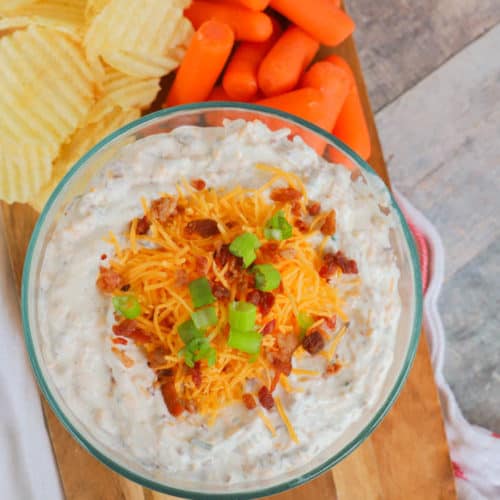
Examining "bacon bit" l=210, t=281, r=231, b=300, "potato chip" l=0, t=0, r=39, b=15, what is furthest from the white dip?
"potato chip" l=0, t=0, r=39, b=15

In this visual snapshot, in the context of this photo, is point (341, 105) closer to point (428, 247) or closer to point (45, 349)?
point (428, 247)

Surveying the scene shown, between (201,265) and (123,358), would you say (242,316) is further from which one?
(123,358)

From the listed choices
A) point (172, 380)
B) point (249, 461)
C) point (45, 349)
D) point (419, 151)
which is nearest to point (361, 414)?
point (249, 461)

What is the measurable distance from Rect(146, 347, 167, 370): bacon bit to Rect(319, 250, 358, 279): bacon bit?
1.33 ft

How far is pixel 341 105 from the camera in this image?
204 centimetres

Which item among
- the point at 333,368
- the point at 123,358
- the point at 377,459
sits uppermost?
the point at 333,368

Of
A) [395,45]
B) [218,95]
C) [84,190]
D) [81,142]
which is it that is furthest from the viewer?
[395,45]

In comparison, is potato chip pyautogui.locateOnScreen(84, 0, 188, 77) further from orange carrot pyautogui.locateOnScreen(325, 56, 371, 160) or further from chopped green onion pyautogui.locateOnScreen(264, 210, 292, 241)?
chopped green onion pyautogui.locateOnScreen(264, 210, 292, 241)

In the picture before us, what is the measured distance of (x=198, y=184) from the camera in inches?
65.4

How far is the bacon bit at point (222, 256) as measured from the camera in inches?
61.0

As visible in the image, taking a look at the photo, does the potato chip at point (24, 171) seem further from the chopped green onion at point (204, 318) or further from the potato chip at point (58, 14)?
the chopped green onion at point (204, 318)

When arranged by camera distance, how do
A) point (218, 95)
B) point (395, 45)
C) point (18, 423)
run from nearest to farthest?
point (18, 423), point (218, 95), point (395, 45)

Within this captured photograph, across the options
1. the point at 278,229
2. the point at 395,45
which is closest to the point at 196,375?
the point at 278,229

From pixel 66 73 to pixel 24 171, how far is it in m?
0.30
